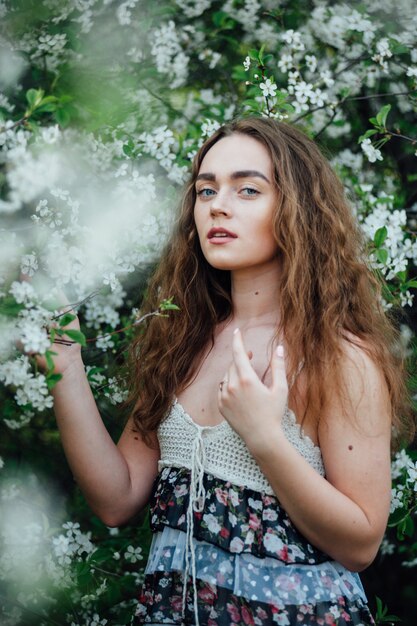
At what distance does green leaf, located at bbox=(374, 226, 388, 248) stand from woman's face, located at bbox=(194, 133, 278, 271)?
43cm

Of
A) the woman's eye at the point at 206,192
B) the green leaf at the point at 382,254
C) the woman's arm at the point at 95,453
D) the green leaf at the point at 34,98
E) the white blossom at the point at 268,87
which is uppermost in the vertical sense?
the green leaf at the point at 34,98

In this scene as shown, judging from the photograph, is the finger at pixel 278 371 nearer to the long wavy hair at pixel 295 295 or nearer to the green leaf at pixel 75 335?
the long wavy hair at pixel 295 295

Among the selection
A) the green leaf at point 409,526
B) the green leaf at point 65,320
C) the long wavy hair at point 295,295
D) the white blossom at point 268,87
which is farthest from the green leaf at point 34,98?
the green leaf at point 409,526

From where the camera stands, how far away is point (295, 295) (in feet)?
5.99

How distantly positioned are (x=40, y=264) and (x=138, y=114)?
1179 millimetres

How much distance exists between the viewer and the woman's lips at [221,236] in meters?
1.77

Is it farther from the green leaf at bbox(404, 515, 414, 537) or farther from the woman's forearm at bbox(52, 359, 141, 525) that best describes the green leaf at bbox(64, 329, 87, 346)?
the green leaf at bbox(404, 515, 414, 537)

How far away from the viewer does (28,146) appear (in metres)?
1.73

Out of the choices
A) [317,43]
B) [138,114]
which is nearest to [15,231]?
[138,114]

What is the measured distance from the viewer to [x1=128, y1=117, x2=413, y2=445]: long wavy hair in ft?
5.85

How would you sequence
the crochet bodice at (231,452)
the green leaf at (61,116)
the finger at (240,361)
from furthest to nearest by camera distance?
the green leaf at (61,116)
the crochet bodice at (231,452)
the finger at (240,361)

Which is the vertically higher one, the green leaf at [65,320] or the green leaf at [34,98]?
the green leaf at [34,98]

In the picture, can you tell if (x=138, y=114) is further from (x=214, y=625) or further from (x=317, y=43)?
(x=214, y=625)

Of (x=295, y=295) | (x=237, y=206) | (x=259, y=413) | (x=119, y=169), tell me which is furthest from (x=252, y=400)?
(x=119, y=169)
